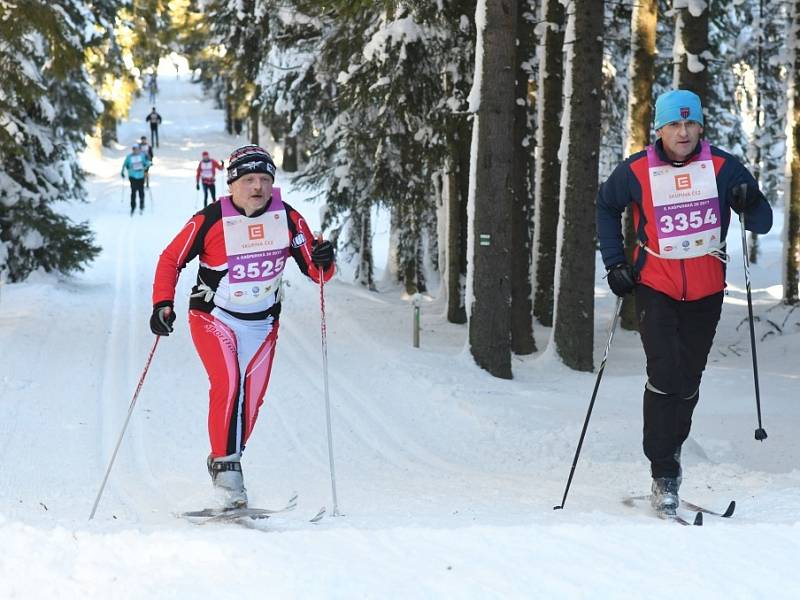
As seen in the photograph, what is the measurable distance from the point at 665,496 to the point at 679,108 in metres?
2.22

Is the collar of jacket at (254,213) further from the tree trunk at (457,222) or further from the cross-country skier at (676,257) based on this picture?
the tree trunk at (457,222)

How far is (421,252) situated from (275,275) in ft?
49.7

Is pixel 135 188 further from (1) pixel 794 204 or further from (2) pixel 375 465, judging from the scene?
(2) pixel 375 465

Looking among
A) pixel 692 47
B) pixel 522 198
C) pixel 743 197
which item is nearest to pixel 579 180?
pixel 522 198

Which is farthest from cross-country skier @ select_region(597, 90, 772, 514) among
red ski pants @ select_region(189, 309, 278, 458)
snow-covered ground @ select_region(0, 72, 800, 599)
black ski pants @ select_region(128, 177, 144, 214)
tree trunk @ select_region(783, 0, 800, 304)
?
black ski pants @ select_region(128, 177, 144, 214)

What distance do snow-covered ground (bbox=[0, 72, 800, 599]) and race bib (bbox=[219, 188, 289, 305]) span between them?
56.6 inches

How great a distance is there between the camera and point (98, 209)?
108 ft

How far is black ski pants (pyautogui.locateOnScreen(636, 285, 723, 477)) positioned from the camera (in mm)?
5785

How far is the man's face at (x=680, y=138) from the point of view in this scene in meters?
5.70

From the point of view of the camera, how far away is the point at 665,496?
18.9ft

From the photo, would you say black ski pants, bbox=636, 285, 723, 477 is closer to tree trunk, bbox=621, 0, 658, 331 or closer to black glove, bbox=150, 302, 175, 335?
black glove, bbox=150, 302, 175, 335

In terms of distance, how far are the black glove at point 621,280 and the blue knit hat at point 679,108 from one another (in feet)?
2.86

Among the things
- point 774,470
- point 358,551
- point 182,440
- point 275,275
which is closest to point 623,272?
point 275,275

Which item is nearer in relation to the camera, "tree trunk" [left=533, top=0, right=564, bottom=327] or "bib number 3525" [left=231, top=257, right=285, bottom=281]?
"bib number 3525" [left=231, top=257, right=285, bottom=281]
